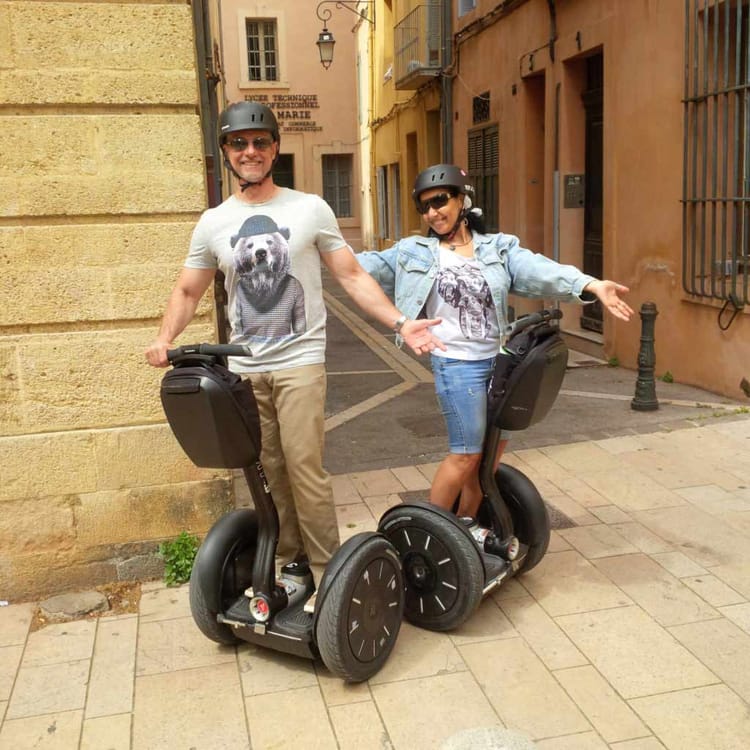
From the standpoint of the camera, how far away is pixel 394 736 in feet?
→ 10.2

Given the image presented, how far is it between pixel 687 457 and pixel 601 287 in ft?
8.91

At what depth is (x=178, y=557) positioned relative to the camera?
440cm

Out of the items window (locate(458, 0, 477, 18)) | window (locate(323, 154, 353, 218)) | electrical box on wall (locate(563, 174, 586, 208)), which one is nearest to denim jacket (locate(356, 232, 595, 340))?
electrical box on wall (locate(563, 174, 586, 208))

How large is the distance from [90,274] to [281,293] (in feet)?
3.74

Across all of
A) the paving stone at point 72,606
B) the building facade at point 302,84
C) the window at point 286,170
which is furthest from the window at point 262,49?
the paving stone at point 72,606

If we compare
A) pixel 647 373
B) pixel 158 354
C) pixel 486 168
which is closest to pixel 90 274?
pixel 158 354

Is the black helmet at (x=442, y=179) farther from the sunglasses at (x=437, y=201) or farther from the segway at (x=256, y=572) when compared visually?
the segway at (x=256, y=572)

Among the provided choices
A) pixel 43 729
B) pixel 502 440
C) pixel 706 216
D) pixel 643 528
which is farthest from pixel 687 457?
pixel 43 729

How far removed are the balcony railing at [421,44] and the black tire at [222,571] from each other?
13.4m

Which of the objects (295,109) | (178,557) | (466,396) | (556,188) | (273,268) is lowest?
(178,557)

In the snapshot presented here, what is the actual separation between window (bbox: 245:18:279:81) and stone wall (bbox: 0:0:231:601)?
24669mm

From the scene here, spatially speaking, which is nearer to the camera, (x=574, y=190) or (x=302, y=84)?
(x=574, y=190)

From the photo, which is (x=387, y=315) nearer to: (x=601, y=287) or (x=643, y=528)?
(x=601, y=287)

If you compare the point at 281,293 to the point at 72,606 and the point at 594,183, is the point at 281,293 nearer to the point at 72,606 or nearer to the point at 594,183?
the point at 72,606
